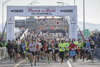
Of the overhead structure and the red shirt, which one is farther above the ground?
the overhead structure

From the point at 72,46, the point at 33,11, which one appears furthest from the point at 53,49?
the point at 33,11

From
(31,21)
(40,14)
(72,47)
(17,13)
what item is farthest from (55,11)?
(31,21)

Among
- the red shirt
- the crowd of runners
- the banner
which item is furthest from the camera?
the banner

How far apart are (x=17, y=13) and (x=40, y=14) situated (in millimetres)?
2825

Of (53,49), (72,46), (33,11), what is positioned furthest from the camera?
(33,11)

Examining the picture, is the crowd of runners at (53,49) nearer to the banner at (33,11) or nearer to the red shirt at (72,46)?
the red shirt at (72,46)

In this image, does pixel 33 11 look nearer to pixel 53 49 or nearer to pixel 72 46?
pixel 53 49

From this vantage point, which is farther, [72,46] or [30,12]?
[30,12]

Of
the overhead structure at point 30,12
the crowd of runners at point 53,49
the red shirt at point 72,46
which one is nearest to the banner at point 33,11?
the overhead structure at point 30,12

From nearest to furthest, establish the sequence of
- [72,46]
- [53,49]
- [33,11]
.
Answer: [72,46]
[53,49]
[33,11]

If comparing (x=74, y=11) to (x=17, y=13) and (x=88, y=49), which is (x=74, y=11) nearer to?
(x=17, y=13)

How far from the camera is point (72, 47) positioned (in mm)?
18672

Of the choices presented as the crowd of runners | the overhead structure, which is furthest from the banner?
the crowd of runners

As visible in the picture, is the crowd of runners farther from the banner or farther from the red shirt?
the banner
